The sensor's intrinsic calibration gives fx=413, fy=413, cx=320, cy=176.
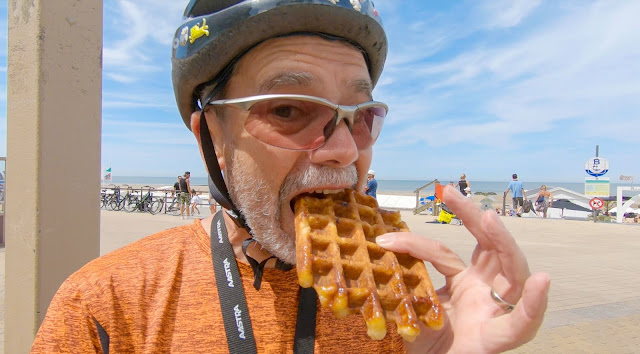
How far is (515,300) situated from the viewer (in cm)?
148

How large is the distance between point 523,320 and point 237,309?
1.07 m

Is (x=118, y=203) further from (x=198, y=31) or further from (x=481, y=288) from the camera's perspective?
(x=481, y=288)

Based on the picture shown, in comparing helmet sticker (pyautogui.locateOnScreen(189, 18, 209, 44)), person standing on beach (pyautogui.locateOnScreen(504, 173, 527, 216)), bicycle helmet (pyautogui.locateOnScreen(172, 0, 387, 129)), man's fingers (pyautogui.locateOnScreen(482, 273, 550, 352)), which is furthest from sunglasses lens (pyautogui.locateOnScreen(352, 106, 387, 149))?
person standing on beach (pyautogui.locateOnScreen(504, 173, 527, 216))

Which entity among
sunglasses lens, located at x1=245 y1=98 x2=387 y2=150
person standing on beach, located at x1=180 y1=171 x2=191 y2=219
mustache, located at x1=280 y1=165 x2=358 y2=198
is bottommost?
person standing on beach, located at x1=180 y1=171 x2=191 y2=219

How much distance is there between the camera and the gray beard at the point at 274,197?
A: 1838mm

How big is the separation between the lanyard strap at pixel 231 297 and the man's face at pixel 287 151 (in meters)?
0.16

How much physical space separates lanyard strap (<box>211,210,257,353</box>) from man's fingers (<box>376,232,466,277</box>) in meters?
0.65

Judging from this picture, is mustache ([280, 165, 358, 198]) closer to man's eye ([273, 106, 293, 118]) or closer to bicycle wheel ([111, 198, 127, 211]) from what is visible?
man's eye ([273, 106, 293, 118])

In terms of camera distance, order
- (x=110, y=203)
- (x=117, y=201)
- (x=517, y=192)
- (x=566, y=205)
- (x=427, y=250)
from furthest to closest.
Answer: (x=566, y=205), (x=110, y=203), (x=117, y=201), (x=517, y=192), (x=427, y=250)

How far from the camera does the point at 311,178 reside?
183 centimetres

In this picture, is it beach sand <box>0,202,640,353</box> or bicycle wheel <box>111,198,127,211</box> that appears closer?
beach sand <box>0,202,640,353</box>

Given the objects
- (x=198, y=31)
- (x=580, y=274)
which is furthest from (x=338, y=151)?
(x=580, y=274)

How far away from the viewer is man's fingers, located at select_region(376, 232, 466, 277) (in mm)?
1624

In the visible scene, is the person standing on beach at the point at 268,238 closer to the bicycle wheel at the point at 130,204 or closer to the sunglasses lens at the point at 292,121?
the sunglasses lens at the point at 292,121
